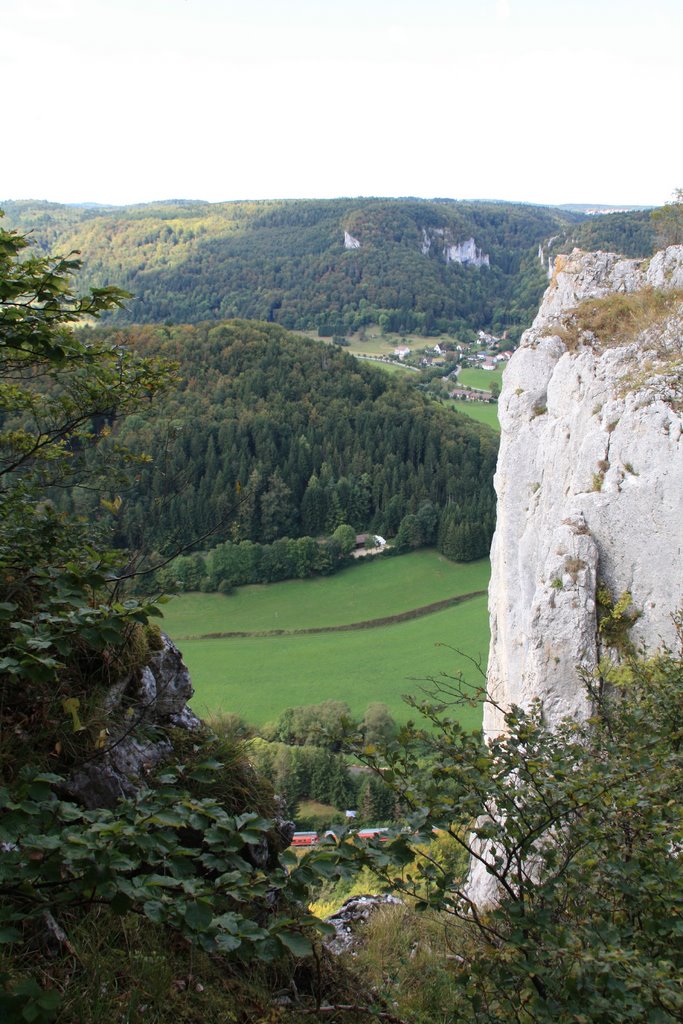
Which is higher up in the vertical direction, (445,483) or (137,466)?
(137,466)

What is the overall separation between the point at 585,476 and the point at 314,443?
6843cm

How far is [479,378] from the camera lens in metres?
126

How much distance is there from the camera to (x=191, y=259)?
7037 inches

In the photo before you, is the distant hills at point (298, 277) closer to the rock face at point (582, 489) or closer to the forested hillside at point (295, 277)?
the forested hillside at point (295, 277)

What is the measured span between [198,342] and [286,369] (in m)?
11.5

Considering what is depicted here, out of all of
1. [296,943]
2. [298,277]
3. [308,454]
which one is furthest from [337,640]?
[298,277]

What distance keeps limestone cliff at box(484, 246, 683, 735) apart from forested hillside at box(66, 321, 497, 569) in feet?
150

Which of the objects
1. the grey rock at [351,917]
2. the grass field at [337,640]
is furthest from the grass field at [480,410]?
the grey rock at [351,917]

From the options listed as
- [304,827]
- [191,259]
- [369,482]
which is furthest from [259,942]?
[191,259]

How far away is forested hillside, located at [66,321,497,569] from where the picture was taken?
226 ft

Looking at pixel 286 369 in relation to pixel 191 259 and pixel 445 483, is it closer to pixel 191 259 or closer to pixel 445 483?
pixel 445 483

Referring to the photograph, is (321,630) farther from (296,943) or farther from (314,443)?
(296,943)

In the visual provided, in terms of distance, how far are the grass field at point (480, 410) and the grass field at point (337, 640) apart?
37319mm

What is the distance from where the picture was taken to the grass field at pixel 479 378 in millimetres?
121062
